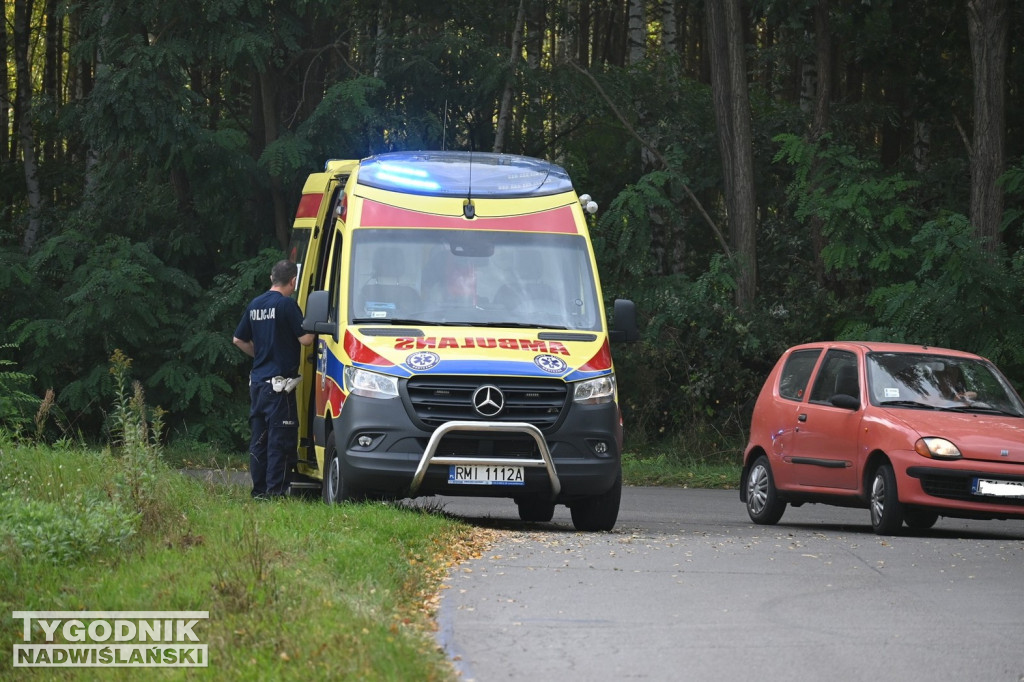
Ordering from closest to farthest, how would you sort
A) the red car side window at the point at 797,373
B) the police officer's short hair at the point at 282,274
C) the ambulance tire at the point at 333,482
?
the ambulance tire at the point at 333,482 < the police officer's short hair at the point at 282,274 < the red car side window at the point at 797,373

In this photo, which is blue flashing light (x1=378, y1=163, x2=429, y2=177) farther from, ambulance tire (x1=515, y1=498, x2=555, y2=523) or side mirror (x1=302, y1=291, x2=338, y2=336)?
ambulance tire (x1=515, y1=498, x2=555, y2=523)

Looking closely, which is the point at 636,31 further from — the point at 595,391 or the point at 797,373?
the point at 595,391

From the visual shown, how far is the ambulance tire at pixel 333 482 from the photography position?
12547 millimetres

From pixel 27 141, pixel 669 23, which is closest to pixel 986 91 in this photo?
pixel 669 23

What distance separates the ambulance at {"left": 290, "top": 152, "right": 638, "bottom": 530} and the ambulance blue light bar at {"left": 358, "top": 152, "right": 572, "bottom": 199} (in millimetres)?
17

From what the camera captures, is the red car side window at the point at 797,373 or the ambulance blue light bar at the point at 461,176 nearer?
the ambulance blue light bar at the point at 461,176

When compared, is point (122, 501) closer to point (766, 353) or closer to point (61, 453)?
point (61, 453)

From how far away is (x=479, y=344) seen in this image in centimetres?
1245

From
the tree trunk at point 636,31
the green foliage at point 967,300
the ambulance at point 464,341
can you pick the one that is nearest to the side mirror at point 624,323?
the ambulance at point 464,341

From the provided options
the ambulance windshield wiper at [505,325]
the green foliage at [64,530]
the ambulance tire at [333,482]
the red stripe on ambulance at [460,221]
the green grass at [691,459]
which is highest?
the red stripe on ambulance at [460,221]

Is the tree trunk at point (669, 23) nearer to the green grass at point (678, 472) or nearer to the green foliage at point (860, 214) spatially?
the green foliage at point (860, 214)

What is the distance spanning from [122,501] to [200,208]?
1604cm

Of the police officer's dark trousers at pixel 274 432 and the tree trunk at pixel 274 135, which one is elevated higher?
the tree trunk at pixel 274 135

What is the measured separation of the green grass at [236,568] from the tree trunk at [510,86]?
14937 mm
